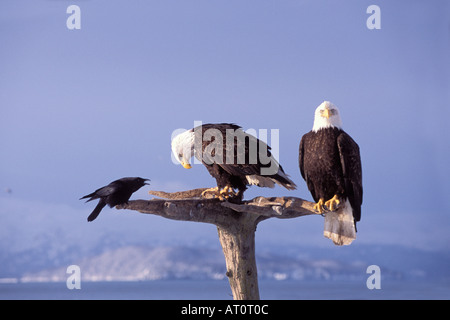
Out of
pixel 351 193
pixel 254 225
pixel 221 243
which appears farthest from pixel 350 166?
pixel 221 243

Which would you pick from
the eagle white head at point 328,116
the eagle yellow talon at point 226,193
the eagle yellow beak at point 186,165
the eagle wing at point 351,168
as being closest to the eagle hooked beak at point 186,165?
the eagle yellow beak at point 186,165

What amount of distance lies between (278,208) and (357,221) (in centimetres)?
69

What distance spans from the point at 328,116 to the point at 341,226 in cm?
92

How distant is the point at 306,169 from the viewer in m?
4.88

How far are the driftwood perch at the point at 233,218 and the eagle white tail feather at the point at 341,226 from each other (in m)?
0.18

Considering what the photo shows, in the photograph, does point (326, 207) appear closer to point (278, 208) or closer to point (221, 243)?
point (278, 208)

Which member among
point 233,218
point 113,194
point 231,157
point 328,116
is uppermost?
point 328,116

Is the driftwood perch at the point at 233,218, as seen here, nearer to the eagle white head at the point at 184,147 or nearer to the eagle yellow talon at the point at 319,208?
the eagle yellow talon at the point at 319,208

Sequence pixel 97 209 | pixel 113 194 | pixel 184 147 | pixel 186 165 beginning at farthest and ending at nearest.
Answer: pixel 186 165, pixel 184 147, pixel 97 209, pixel 113 194

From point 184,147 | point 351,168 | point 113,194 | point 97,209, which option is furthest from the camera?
point 184,147

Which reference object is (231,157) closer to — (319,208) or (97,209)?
(319,208)

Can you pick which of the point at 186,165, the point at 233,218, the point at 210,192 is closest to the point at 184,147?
the point at 186,165

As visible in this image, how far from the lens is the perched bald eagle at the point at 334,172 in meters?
4.70

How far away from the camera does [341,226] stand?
4.79 meters
